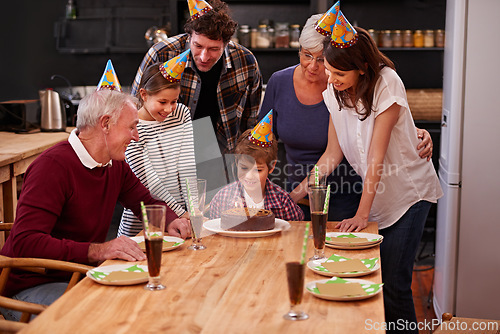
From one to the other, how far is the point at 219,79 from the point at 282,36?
1867 mm

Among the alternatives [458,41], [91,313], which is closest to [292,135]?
[458,41]

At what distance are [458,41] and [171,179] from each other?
1.49 meters

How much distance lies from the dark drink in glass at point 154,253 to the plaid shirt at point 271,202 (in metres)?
0.91

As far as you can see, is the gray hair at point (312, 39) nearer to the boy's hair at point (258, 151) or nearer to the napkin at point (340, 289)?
the boy's hair at point (258, 151)

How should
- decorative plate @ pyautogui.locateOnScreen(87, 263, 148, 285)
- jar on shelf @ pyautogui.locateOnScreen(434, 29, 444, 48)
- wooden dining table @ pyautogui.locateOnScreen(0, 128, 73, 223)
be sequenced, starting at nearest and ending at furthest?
decorative plate @ pyautogui.locateOnScreen(87, 263, 148, 285) < wooden dining table @ pyautogui.locateOnScreen(0, 128, 73, 223) < jar on shelf @ pyautogui.locateOnScreen(434, 29, 444, 48)

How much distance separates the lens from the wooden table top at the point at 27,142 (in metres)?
3.37

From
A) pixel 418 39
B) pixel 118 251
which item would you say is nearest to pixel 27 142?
pixel 118 251

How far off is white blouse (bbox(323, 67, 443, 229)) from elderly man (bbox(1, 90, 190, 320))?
2.36 feet

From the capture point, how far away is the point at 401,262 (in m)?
2.32

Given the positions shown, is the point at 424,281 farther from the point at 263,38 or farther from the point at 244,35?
the point at 244,35

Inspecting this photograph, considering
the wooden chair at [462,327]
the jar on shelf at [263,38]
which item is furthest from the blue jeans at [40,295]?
the jar on shelf at [263,38]

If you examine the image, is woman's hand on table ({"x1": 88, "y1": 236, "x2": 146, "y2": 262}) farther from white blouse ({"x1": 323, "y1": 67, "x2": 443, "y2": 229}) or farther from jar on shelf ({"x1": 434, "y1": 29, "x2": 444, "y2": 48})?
jar on shelf ({"x1": 434, "y1": 29, "x2": 444, "y2": 48})

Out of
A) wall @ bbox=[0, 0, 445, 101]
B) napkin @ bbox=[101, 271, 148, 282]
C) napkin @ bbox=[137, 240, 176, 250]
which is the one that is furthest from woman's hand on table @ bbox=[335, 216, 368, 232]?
wall @ bbox=[0, 0, 445, 101]

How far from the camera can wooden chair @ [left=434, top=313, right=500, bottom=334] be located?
70.9 inches
